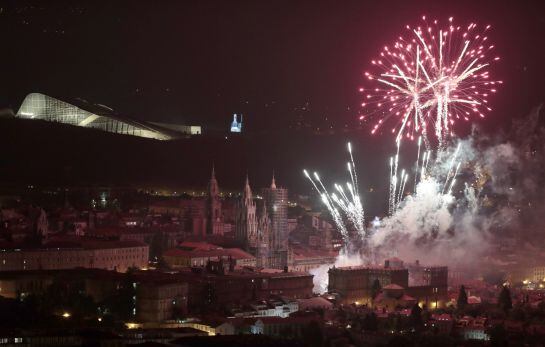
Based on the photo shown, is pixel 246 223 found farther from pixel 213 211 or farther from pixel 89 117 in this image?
pixel 89 117

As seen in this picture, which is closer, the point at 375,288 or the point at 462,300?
the point at 462,300

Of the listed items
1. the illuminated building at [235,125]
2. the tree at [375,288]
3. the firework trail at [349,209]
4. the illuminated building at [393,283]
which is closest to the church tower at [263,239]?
the firework trail at [349,209]

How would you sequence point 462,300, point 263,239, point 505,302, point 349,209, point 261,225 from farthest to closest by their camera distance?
point 349,209
point 261,225
point 263,239
point 462,300
point 505,302

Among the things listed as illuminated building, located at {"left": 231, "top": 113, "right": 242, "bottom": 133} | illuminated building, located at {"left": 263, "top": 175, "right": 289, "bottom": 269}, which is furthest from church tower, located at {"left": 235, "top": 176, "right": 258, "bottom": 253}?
illuminated building, located at {"left": 231, "top": 113, "right": 242, "bottom": 133}

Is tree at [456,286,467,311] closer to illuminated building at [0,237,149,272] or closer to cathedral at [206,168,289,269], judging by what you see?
cathedral at [206,168,289,269]

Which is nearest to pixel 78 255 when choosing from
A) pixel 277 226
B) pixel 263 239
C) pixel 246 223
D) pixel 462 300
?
pixel 246 223

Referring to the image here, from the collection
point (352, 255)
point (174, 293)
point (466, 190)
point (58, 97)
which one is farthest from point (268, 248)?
point (58, 97)

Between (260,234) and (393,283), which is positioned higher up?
(260,234)
